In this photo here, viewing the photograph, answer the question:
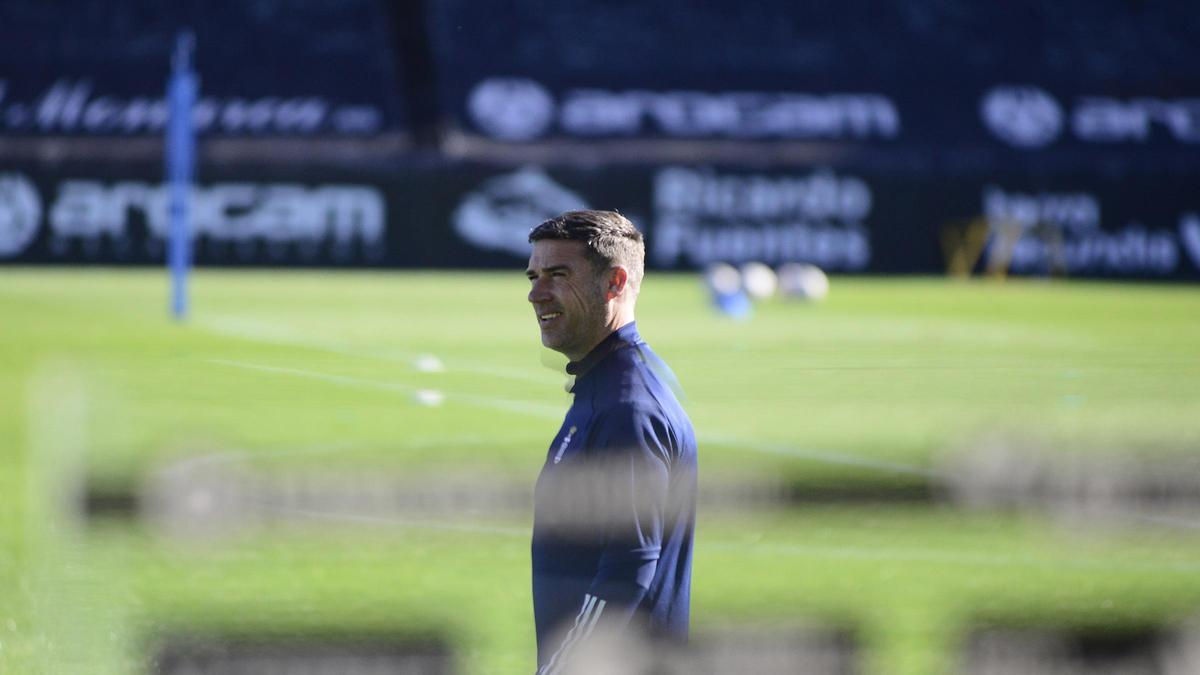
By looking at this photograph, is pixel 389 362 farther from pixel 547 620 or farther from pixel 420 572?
pixel 547 620

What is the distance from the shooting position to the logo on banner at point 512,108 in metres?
40.6

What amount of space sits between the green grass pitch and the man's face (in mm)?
354

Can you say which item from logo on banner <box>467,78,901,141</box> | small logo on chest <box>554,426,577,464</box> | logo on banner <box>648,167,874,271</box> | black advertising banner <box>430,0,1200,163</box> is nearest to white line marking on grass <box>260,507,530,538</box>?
small logo on chest <box>554,426,577,464</box>

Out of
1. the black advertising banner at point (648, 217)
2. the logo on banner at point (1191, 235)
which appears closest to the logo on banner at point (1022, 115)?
the black advertising banner at point (648, 217)

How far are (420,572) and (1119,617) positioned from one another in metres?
3.03

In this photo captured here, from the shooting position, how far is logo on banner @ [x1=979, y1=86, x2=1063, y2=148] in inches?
1640

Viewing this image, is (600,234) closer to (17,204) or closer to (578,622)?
(578,622)

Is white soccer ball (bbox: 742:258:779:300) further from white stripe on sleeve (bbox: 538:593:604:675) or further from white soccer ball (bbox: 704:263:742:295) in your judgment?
white stripe on sleeve (bbox: 538:593:604:675)

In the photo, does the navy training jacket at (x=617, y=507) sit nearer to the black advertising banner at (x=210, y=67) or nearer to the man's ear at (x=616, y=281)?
the man's ear at (x=616, y=281)

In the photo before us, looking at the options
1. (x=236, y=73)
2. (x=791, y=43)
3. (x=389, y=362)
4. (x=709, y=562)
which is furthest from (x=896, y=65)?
(x=709, y=562)

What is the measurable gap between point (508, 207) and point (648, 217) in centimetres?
292

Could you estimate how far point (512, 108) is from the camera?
134ft

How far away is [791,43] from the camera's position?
139 ft

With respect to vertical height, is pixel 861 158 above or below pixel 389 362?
above
